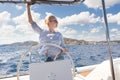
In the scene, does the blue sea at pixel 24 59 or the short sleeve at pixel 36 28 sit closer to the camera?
the short sleeve at pixel 36 28

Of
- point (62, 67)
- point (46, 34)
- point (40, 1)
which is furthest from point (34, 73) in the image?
point (46, 34)

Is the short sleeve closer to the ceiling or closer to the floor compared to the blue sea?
closer to the ceiling

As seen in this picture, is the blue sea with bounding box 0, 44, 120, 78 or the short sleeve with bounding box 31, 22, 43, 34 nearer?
the short sleeve with bounding box 31, 22, 43, 34

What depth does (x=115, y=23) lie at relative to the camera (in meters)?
52.0

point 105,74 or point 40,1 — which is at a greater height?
point 40,1

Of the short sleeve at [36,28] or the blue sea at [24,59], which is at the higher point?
the short sleeve at [36,28]

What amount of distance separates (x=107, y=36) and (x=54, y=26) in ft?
2.78

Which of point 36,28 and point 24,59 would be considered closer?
point 24,59

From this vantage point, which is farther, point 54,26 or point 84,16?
point 84,16

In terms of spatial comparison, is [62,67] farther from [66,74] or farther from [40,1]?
[40,1]

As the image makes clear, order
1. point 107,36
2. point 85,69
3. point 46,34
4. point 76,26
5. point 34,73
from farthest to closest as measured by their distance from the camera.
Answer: point 76,26 → point 85,69 → point 46,34 → point 107,36 → point 34,73

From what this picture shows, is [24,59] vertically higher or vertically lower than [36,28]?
lower

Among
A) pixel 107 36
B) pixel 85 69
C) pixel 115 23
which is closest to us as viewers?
pixel 107 36

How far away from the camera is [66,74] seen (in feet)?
4.96
